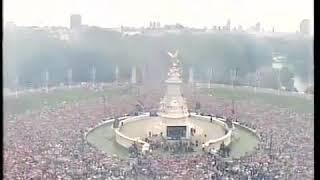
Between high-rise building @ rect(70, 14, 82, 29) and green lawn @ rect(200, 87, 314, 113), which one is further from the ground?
high-rise building @ rect(70, 14, 82, 29)

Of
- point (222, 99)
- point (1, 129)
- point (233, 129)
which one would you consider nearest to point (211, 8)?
point (222, 99)

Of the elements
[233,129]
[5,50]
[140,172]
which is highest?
[5,50]

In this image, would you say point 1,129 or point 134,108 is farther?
Result: point 134,108

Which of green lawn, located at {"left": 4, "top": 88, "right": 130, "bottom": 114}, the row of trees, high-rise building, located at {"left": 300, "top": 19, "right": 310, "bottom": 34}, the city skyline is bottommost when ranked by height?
green lawn, located at {"left": 4, "top": 88, "right": 130, "bottom": 114}

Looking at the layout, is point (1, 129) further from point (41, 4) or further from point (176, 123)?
point (176, 123)

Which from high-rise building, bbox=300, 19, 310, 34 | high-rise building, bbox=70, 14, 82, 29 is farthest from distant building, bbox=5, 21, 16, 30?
high-rise building, bbox=300, 19, 310, 34

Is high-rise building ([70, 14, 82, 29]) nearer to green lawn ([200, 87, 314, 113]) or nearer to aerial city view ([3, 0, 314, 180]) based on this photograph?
aerial city view ([3, 0, 314, 180])

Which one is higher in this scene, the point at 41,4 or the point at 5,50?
the point at 41,4
